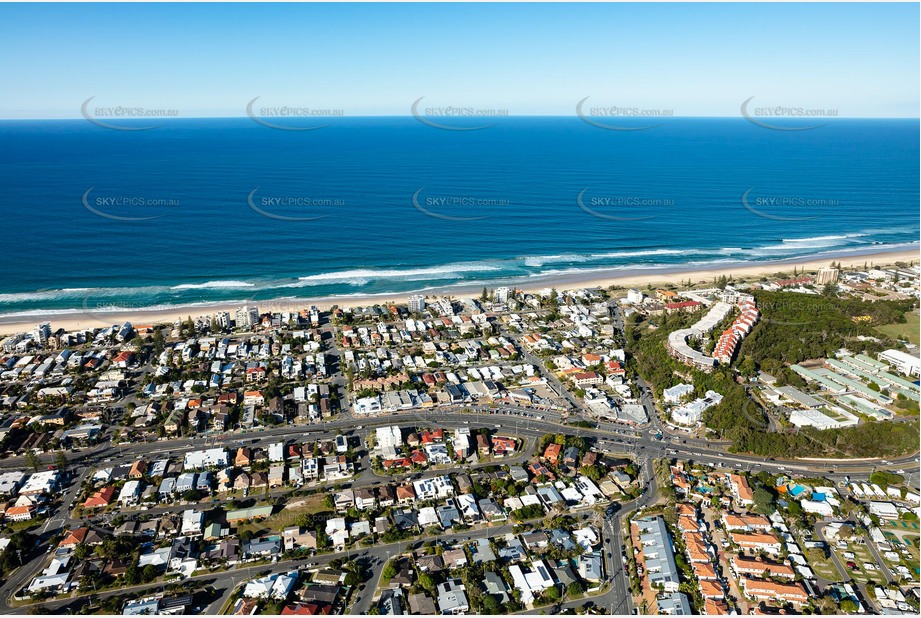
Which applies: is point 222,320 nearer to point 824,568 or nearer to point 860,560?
point 824,568

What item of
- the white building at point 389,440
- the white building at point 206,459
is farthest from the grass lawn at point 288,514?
the white building at point 206,459

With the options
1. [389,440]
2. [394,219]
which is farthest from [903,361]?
[394,219]

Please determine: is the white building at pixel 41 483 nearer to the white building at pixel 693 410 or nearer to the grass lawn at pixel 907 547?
the white building at pixel 693 410

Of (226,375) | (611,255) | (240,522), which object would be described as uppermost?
(611,255)

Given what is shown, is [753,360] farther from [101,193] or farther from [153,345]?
[101,193]

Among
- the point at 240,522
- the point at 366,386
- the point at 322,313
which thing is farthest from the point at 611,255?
the point at 240,522

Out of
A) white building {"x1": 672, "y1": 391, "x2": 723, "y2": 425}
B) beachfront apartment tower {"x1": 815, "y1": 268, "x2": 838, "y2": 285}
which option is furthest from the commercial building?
beachfront apartment tower {"x1": 815, "y1": 268, "x2": 838, "y2": 285}
